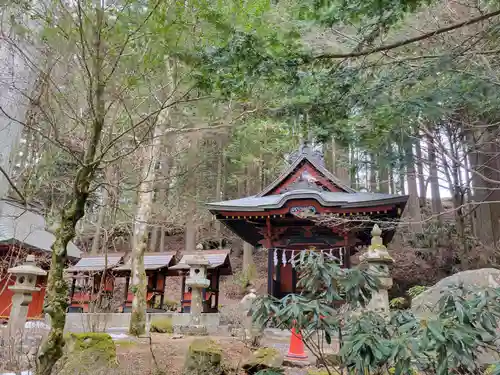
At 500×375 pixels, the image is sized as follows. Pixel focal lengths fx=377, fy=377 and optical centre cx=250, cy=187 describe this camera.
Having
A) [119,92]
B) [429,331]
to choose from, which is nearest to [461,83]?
[429,331]

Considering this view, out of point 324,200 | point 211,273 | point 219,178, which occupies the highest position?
point 219,178

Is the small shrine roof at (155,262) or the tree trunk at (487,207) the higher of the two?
the tree trunk at (487,207)

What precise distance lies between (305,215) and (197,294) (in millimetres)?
3387

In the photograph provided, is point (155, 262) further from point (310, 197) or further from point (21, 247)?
point (310, 197)

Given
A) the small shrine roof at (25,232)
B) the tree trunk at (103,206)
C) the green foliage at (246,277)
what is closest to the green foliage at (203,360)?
the tree trunk at (103,206)

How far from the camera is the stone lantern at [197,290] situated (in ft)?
28.5

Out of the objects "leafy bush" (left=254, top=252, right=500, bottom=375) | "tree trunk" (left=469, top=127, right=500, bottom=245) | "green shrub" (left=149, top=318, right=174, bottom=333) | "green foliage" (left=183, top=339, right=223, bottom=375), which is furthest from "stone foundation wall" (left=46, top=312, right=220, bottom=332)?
"tree trunk" (left=469, top=127, right=500, bottom=245)

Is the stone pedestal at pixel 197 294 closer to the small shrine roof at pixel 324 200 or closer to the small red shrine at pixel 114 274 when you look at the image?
the small shrine roof at pixel 324 200

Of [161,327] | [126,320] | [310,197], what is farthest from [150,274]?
[310,197]

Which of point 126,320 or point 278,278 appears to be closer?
point 126,320

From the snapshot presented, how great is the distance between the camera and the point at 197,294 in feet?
30.4

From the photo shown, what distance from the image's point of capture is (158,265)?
41.2 ft

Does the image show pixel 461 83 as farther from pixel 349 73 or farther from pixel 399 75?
pixel 349 73

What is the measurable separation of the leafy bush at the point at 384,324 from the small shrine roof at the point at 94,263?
10.5m
